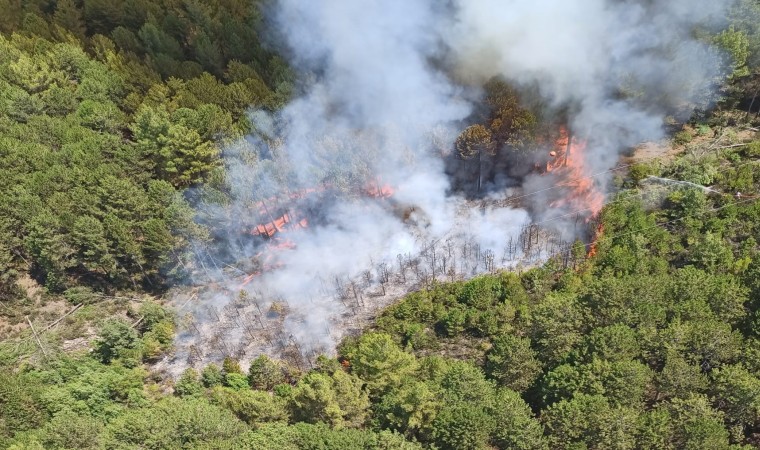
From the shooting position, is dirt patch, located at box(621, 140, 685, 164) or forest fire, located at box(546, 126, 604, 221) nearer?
forest fire, located at box(546, 126, 604, 221)

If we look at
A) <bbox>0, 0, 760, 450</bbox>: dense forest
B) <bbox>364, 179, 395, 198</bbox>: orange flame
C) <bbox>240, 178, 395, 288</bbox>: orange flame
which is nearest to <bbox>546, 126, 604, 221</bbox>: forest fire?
<bbox>0, 0, 760, 450</bbox>: dense forest

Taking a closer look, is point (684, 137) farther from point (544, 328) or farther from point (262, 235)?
point (262, 235)

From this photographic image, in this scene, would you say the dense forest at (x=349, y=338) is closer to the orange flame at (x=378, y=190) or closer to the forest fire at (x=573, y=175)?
the forest fire at (x=573, y=175)

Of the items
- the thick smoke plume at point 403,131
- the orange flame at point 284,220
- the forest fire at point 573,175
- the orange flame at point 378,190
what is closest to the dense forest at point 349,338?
the forest fire at point 573,175

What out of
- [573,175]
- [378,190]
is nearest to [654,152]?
[573,175]

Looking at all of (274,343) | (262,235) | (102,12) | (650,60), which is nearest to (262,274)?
(262,235)

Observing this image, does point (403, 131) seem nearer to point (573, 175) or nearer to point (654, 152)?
point (573, 175)

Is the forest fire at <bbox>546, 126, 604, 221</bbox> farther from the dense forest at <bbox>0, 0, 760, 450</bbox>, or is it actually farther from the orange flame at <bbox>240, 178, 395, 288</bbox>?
the orange flame at <bbox>240, 178, 395, 288</bbox>

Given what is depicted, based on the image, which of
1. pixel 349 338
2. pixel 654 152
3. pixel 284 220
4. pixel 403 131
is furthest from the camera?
pixel 654 152
